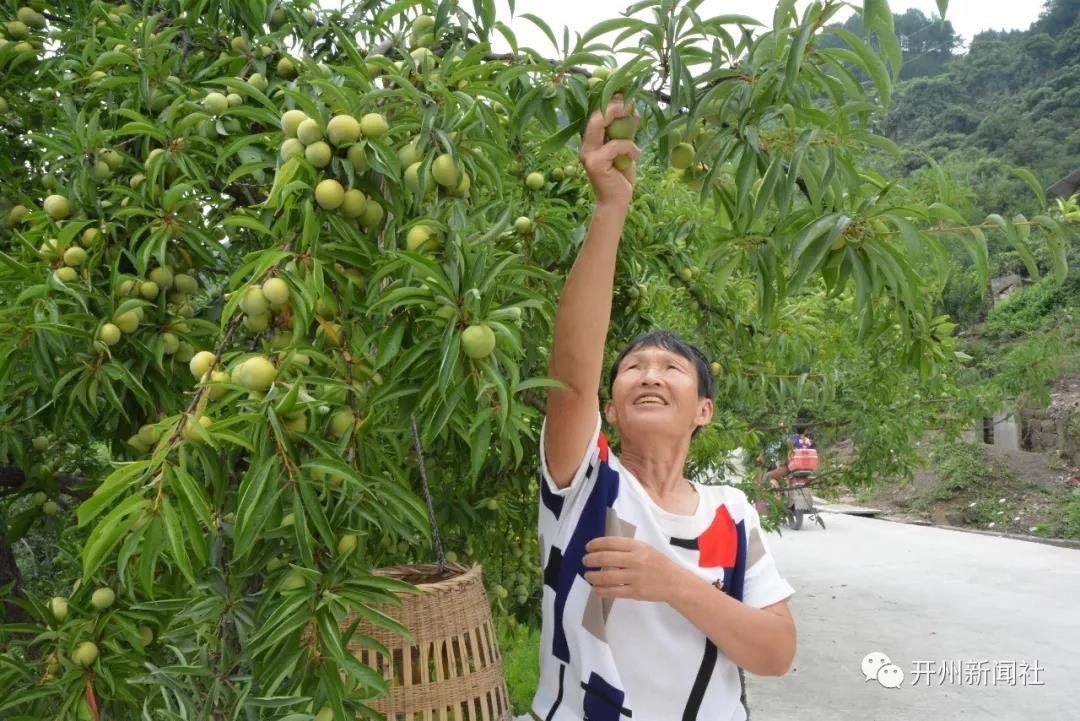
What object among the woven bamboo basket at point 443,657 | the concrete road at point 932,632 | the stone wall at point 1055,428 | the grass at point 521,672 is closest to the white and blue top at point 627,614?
the woven bamboo basket at point 443,657

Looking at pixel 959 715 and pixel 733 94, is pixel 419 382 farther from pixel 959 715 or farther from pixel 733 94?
pixel 959 715

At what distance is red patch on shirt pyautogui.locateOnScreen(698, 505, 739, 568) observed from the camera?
1.32 metres

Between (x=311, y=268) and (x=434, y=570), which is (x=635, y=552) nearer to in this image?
(x=434, y=570)

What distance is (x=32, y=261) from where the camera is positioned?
1.33 metres

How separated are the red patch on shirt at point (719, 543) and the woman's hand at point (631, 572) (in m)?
0.14

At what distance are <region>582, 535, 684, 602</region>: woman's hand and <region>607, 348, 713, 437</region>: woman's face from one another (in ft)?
0.71

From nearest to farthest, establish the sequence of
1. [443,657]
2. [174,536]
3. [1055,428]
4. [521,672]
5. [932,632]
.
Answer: [174,536], [443,657], [521,672], [932,632], [1055,428]

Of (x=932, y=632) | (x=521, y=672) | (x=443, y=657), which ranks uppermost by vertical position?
(x=443, y=657)

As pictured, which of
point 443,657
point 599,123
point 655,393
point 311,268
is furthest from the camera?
point 655,393

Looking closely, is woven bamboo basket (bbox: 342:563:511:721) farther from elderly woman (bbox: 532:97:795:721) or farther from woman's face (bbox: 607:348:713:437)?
woman's face (bbox: 607:348:713:437)

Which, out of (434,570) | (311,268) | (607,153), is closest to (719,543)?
(434,570)

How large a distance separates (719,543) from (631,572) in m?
0.23

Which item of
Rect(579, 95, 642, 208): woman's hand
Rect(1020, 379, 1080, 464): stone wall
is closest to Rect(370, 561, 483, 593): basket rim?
Rect(579, 95, 642, 208): woman's hand

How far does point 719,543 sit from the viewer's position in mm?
1340
